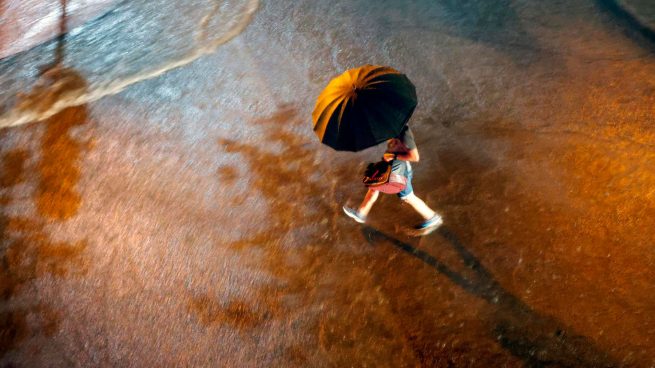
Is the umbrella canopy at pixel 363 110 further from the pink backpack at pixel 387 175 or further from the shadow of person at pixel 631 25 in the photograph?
the shadow of person at pixel 631 25

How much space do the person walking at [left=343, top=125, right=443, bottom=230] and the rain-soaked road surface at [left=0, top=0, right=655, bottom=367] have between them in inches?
6.3

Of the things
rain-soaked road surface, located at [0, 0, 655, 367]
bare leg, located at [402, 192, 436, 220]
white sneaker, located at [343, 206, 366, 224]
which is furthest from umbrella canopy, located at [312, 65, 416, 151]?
rain-soaked road surface, located at [0, 0, 655, 367]

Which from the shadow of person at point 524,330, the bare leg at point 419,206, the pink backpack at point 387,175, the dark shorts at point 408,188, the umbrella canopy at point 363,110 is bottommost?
the shadow of person at point 524,330

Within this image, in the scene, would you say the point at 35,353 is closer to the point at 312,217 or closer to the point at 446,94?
the point at 312,217

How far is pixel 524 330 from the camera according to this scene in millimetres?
3283

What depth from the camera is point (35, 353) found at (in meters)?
3.86

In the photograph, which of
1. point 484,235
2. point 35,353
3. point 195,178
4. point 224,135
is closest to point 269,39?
point 224,135

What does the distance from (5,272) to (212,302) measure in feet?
7.85

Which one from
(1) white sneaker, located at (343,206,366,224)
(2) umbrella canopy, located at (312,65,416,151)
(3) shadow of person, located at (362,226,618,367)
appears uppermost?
(2) umbrella canopy, located at (312,65,416,151)

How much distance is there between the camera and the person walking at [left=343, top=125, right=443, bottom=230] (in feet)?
10.1

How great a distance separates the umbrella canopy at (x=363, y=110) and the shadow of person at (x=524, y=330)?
1.64 metres

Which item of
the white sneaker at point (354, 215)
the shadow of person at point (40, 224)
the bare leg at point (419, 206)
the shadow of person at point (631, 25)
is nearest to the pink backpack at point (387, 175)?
the bare leg at point (419, 206)

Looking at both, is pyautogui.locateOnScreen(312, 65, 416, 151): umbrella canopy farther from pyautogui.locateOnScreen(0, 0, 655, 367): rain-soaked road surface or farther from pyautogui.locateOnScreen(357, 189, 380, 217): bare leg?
pyautogui.locateOnScreen(0, 0, 655, 367): rain-soaked road surface

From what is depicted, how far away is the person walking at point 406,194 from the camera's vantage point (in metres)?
3.08
